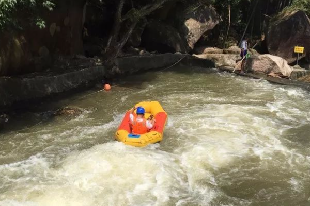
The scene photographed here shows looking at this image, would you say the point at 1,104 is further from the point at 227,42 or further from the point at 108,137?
the point at 227,42

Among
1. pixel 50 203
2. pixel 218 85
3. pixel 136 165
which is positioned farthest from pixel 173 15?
pixel 50 203

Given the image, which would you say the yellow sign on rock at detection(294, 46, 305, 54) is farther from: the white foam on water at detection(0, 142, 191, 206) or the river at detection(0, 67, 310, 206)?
the white foam on water at detection(0, 142, 191, 206)

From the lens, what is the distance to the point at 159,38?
1792 cm

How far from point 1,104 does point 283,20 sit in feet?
46.2

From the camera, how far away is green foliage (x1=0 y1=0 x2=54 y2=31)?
299 inches

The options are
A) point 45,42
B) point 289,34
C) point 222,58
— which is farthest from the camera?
point 222,58

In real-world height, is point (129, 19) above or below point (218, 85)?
above

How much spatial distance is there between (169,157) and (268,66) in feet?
32.7

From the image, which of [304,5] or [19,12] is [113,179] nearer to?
[19,12]

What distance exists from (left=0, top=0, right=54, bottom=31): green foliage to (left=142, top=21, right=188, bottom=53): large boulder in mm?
8367

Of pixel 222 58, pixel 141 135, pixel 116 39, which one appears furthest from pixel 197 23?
pixel 141 135

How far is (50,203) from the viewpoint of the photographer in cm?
580

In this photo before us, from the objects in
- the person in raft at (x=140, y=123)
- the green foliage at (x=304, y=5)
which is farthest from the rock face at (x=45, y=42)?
the green foliage at (x=304, y=5)

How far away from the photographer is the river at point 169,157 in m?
6.16
